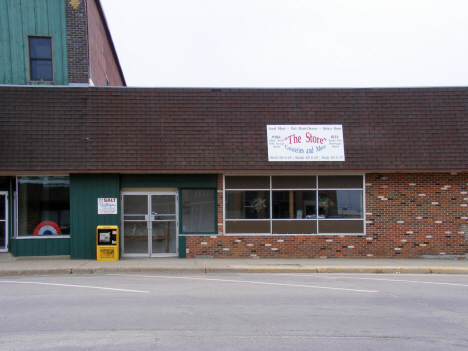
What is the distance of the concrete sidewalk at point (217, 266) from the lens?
12.0 m

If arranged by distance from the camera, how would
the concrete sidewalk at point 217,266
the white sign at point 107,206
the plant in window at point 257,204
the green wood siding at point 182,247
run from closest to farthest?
the concrete sidewalk at point 217,266
the white sign at point 107,206
the green wood siding at point 182,247
the plant in window at point 257,204

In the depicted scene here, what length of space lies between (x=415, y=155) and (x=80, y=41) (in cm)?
1209

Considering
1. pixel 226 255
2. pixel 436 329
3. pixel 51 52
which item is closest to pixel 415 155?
pixel 226 255

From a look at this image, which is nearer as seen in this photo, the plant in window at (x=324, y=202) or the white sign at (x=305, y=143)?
the white sign at (x=305, y=143)

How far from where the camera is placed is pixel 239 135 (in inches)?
546

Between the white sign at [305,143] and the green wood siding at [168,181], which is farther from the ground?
the white sign at [305,143]

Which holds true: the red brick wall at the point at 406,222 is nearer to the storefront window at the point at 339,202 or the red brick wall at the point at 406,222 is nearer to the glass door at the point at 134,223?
the storefront window at the point at 339,202

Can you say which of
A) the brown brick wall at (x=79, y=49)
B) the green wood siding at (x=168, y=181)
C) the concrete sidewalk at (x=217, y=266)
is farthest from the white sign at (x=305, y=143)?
the brown brick wall at (x=79, y=49)

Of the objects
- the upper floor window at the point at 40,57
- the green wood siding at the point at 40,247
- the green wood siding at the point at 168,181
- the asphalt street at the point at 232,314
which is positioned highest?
the upper floor window at the point at 40,57

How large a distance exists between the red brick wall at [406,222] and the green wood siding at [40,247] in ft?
24.1

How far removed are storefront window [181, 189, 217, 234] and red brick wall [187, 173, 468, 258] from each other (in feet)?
9.11

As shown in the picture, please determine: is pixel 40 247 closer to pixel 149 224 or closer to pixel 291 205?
pixel 149 224

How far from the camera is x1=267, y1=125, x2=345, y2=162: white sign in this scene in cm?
1377

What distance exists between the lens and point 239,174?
14.1 m
